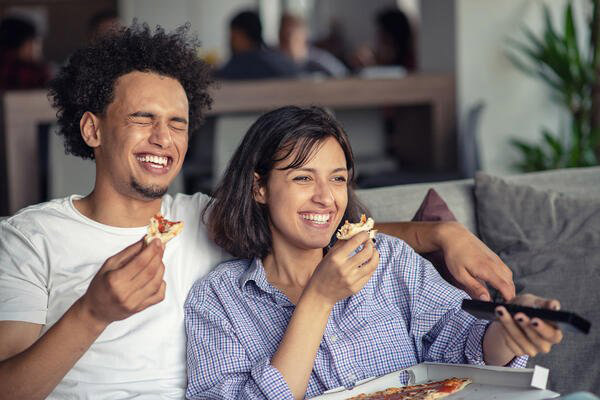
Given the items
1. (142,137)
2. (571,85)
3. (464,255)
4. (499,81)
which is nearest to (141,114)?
(142,137)

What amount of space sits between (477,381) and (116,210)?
0.85 meters

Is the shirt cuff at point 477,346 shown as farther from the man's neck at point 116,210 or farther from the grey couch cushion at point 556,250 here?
the man's neck at point 116,210

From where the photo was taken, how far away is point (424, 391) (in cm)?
164

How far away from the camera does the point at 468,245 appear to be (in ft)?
6.42

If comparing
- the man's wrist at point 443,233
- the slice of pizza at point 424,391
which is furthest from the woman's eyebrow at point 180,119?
the slice of pizza at point 424,391

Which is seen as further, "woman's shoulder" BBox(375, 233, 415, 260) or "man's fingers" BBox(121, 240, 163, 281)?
"woman's shoulder" BBox(375, 233, 415, 260)

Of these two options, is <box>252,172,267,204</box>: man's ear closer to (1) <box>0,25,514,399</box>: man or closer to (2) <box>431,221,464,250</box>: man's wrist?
(1) <box>0,25,514,399</box>: man

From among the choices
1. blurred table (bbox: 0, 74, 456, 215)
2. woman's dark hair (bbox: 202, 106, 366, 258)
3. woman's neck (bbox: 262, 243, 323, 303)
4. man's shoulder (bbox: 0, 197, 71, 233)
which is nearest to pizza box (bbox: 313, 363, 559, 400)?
woman's neck (bbox: 262, 243, 323, 303)

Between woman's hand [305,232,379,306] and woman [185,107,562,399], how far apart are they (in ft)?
0.04

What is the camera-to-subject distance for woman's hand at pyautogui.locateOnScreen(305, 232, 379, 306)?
64.1 inches

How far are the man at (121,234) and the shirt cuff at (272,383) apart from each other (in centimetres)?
26

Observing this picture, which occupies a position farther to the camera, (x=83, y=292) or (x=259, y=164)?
(x=259, y=164)

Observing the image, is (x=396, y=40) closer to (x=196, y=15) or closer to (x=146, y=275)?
(x=196, y=15)

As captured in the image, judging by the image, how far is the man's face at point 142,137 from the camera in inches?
74.8
